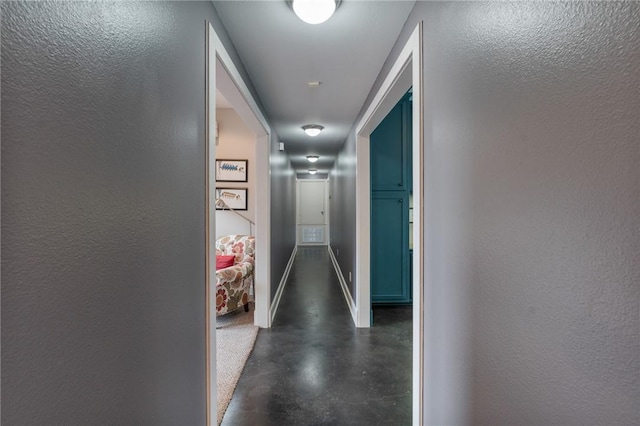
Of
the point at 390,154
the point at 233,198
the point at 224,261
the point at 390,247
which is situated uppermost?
the point at 390,154

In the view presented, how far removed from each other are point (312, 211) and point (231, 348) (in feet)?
23.9

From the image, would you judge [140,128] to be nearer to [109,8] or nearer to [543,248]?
[109,8]

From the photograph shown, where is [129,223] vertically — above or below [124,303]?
above

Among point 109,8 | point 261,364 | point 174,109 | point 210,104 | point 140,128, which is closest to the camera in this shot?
point 109,8

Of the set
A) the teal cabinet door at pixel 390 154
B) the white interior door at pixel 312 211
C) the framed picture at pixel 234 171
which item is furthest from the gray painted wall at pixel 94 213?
the white interior door at pixel 312 211

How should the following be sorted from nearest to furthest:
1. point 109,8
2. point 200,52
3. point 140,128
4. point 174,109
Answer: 1. point 109,8
2. point 140,128
3. point 174,109
4. point 200,52

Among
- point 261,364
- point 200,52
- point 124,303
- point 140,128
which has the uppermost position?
point 200,52

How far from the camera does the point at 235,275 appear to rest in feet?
10.8

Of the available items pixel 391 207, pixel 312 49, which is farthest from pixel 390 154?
pixel 312 49

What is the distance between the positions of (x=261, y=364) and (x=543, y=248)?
236 cm

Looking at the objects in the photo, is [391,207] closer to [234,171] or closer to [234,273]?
Result: [234,273]

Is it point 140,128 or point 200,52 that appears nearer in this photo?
point 140,128

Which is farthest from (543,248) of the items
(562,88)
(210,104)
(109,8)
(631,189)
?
(210,104)

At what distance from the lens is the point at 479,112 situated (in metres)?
0.89
